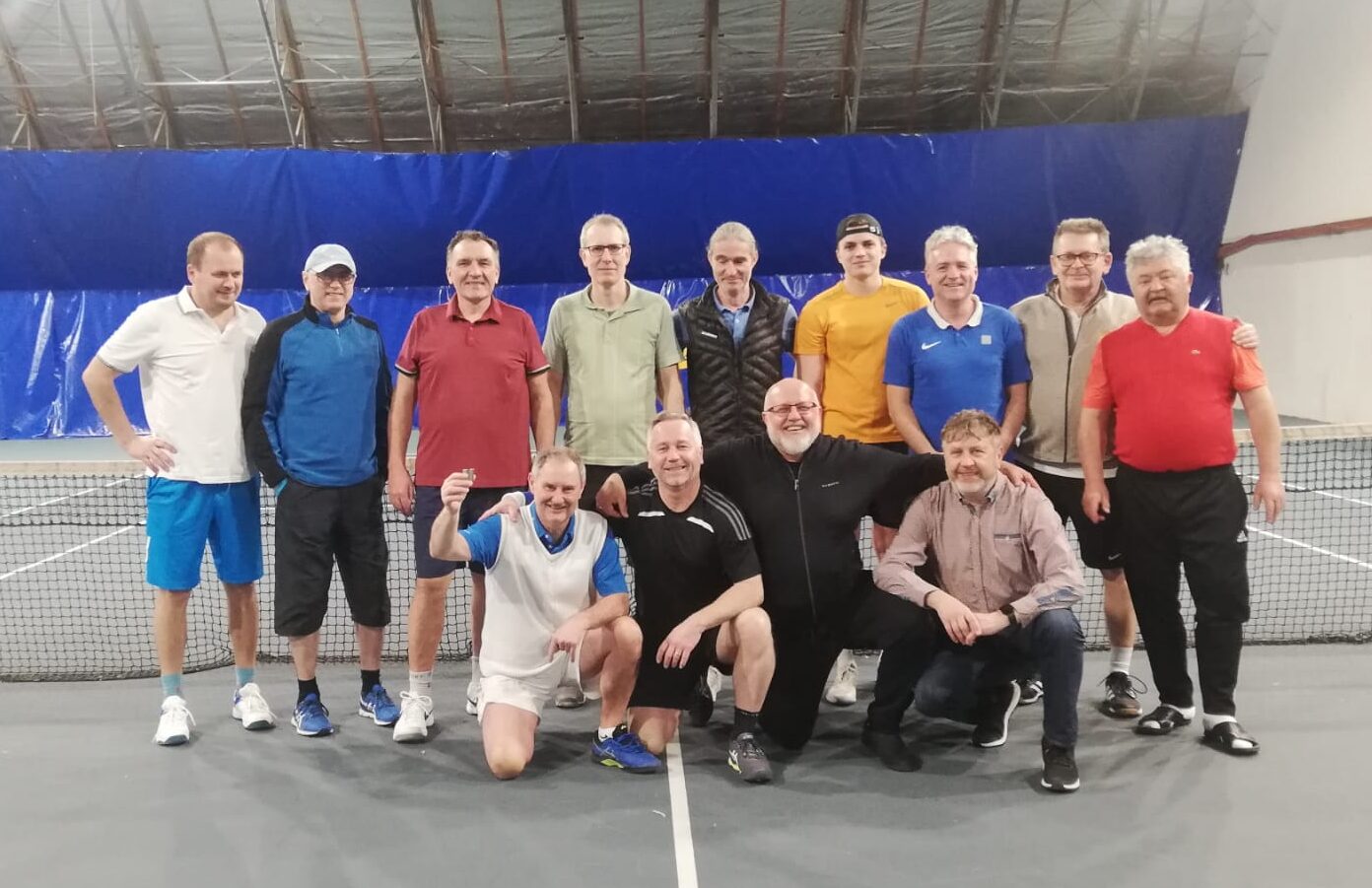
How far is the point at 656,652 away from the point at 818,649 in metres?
0.61

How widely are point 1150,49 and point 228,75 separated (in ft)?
45.7

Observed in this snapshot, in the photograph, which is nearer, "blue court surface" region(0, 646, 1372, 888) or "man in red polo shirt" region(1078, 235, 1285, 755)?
"blue court surface" region(0, 646, 1372, 888)

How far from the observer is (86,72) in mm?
15195

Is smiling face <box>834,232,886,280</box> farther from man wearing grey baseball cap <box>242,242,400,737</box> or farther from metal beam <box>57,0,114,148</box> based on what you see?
metal beam <box>57,0,114,148</box>

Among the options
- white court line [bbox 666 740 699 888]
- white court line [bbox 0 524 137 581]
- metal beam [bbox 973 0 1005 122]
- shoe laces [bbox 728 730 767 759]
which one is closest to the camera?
white court line [bbox 666 740 699 888]

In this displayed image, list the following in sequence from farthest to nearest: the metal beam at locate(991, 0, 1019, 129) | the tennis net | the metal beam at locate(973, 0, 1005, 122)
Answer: the metal beam at locate(973, 0, 1005, 122) → the metal beam at locate(991, 0, 1019, 129) → the tennis net

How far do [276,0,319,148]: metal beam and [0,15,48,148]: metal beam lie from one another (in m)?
4.04

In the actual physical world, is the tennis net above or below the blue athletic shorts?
below

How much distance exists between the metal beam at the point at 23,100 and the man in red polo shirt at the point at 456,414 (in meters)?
15.0

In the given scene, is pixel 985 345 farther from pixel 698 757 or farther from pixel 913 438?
pixel 698 757

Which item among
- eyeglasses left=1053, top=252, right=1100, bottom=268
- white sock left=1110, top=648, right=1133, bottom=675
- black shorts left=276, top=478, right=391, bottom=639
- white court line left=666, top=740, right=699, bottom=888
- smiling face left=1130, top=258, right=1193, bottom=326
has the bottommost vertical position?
white court line left=666, top=740, right=699, bottom=888

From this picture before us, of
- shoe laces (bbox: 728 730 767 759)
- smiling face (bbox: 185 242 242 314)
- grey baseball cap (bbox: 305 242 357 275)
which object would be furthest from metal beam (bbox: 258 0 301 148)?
shoe laces (bbox: 728 730 767 759)

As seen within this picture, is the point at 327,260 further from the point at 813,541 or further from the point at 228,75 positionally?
the point at 228,75

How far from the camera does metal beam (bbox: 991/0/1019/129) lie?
46.8ft
